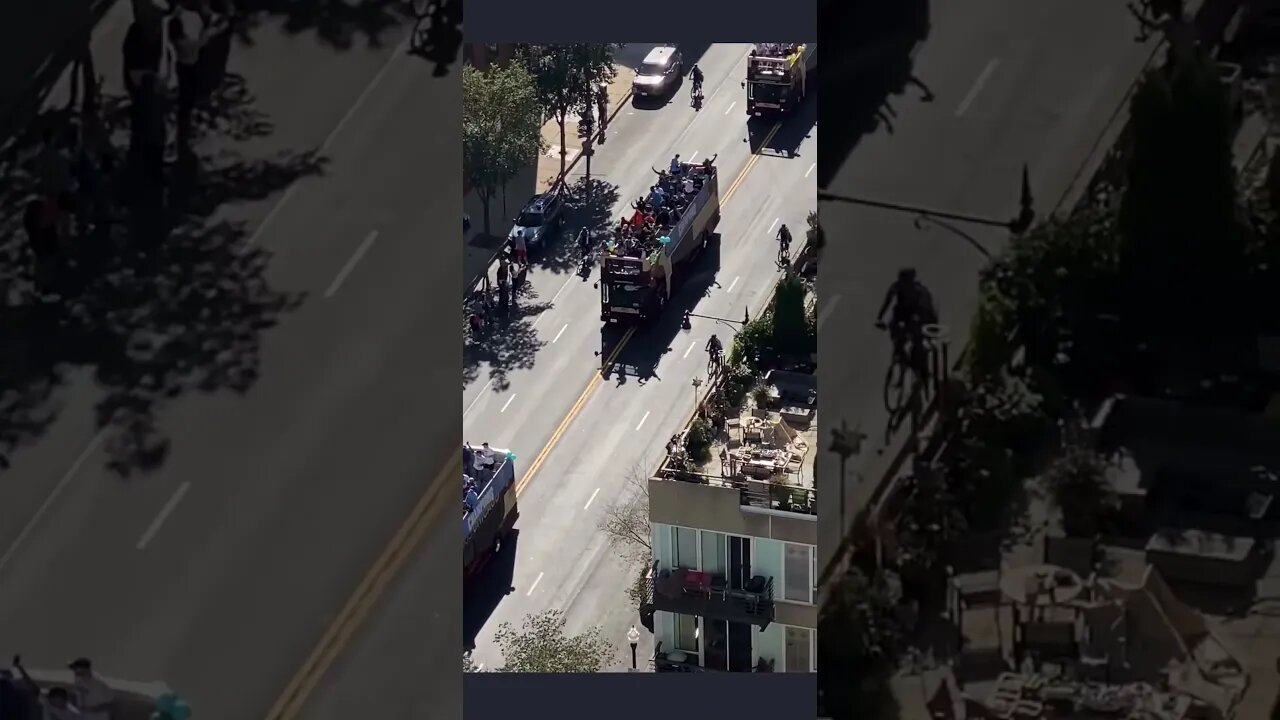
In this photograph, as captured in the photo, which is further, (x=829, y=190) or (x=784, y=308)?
(x=784, y=308)


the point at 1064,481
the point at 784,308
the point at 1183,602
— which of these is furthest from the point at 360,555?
the point at 784,308

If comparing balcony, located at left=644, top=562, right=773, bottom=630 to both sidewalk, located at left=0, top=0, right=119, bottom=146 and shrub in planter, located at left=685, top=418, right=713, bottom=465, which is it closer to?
shrub in planter, located at left=685, top=418, right=713, bottom=465

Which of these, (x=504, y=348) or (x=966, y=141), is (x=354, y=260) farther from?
(x=504, y=348)

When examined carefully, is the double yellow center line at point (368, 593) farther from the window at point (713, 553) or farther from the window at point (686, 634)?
the window at point (686, 634)

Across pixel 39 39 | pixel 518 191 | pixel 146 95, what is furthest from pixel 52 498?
pixel 518 191

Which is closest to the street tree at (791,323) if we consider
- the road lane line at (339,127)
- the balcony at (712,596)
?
the balcony at (712,596)

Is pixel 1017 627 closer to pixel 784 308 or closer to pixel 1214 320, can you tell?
pixel 1214 320
